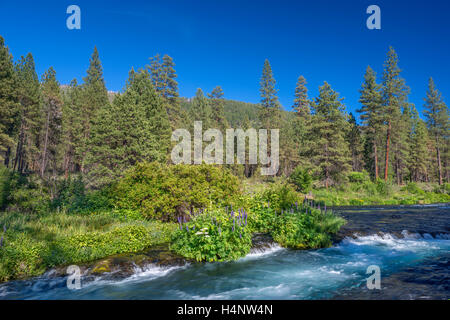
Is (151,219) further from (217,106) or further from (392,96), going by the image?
(217,106)

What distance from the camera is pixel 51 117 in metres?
43.4

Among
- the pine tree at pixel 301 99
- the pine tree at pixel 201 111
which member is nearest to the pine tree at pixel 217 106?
the pine tree at pixel 201 111

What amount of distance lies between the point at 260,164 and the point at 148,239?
4515cm

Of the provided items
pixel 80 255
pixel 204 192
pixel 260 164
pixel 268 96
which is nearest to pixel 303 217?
pixel 204 192

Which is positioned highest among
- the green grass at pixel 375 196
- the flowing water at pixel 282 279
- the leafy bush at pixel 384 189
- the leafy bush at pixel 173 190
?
the leafy bush at pixel 173 190

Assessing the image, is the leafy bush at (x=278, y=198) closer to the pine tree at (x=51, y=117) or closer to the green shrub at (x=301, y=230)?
the green shrub at (x=301, y=230)

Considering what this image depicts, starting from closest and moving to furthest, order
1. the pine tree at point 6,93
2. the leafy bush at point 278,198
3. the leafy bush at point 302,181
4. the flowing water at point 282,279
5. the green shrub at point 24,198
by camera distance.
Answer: the flowing water at point 282,279 < the leafy bush at point 278,198 < the green shrub at point 24,198 < the leafy bush at point 302,181 < the pine tree at point 6,93

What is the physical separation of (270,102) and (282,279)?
54749 mm

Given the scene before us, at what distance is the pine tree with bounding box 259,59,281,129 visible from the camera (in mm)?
57784

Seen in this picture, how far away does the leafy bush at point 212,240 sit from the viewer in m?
8.48

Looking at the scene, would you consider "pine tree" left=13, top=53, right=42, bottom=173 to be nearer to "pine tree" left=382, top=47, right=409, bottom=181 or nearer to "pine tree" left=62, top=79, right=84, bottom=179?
"pine tree" left=62, top=79, right=84, bottom=179

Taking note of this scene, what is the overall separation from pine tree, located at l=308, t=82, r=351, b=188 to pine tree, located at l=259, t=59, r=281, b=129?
21.0 m

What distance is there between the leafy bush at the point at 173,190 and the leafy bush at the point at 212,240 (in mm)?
2320

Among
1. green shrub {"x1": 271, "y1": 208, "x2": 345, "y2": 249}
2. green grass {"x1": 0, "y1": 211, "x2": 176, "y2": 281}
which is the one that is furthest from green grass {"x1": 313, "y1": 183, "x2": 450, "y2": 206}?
green grass {"x1": 0, "y1": 211, "x2": 176, "y2": 281}
